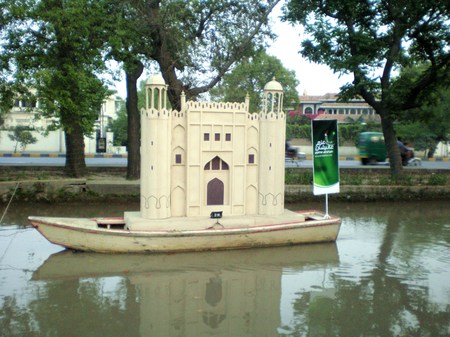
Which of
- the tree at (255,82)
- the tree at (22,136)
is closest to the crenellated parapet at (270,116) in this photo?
the tree at (255,82)

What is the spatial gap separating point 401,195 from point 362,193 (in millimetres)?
1875

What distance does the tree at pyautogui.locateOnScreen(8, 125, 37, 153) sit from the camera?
4281 cm

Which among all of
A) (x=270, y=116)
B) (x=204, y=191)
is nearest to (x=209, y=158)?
(x=204, y=191)

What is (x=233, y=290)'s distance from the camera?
33.4 feet

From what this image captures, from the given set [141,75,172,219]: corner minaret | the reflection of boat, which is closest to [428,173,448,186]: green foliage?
the reflection of boat

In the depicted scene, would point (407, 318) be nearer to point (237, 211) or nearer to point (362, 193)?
point (237, 211)

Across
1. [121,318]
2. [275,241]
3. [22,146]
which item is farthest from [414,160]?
[22,146]

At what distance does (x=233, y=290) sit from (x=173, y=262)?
88.6 inches

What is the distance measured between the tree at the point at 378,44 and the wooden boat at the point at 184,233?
32.5 feet

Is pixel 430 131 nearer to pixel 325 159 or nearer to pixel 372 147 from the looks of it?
pixel 372 147

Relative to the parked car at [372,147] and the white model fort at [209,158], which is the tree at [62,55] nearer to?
A: the white model fort at [209,158]

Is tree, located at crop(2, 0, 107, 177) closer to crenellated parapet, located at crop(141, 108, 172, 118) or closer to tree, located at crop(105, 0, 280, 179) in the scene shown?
tree, located at crop(105, 0, 280, 179)

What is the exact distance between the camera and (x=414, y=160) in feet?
108

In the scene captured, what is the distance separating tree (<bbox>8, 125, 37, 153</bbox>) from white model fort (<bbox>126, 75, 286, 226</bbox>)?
3303cm
